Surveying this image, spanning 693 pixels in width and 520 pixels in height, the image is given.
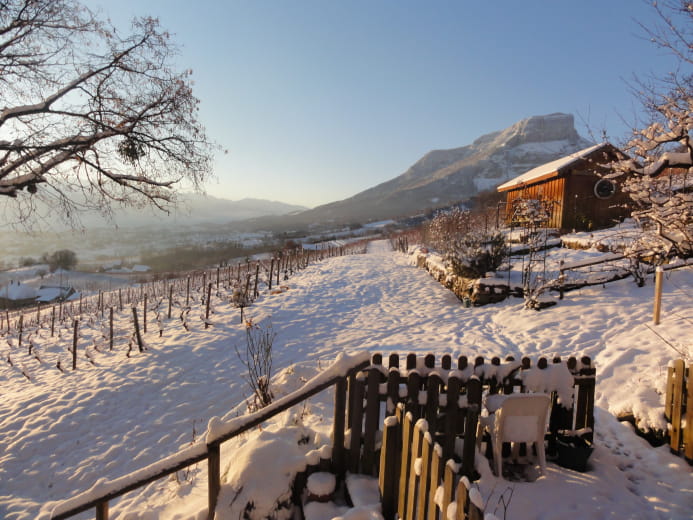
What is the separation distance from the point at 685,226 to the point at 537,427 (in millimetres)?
4356

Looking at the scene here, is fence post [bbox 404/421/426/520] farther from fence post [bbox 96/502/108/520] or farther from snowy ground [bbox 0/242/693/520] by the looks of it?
fence post [bbox 96/502/108/520]

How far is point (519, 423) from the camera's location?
312 cm

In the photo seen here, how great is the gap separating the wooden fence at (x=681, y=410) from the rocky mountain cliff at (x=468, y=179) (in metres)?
93.4

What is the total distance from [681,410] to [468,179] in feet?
394

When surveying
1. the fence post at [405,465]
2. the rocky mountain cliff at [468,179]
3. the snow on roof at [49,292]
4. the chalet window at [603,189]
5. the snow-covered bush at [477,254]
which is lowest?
the snow on roof at [49,292]

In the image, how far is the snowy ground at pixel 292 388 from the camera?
2.96 m

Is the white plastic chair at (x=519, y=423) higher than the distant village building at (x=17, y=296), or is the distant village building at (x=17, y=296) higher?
the white plastic chair at (x=519, y=423)

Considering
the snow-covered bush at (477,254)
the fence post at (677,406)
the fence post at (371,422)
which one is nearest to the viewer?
the fence post at (371,422)

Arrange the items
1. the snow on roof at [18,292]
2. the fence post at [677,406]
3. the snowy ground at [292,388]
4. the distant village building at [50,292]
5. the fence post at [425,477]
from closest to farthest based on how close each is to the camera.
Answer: the fence post at [425,477] < the snowy ground at [292,388] < the fence post at [677,406] < the snow on roof at [18,292] < the distant village building at [50,292]

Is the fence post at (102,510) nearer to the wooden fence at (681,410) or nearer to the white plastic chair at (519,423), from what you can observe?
the white plastic chair at (519,423)

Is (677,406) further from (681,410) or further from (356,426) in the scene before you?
(356,426)

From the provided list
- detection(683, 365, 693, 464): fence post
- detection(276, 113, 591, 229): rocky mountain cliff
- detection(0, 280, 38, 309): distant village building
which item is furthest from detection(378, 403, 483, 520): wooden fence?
detection(276, 113, 591, 229): rocky mountain cliff

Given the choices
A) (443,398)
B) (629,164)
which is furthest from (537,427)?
(629,164)

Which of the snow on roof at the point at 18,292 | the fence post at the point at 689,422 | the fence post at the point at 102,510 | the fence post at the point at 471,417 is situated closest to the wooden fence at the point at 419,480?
the fence post at the point at 471,417
